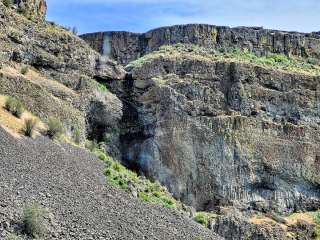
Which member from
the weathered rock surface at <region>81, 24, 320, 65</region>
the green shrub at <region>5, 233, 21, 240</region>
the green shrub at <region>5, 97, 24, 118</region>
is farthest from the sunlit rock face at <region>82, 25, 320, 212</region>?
the green shrub at <region>5, 233, 21, 240</region>

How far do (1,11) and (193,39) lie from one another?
16436mm

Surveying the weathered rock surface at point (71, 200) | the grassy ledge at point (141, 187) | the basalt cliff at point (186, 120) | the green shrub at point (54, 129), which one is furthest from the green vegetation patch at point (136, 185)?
the green shrub at point (54, 129)

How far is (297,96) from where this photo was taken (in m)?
48.9

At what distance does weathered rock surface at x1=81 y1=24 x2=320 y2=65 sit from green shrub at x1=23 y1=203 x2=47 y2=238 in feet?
97.6

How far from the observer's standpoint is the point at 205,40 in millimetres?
53469

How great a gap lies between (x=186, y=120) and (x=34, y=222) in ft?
70.8

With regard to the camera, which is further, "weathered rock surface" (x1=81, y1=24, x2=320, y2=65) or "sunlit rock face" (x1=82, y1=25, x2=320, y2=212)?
"weathered rock surface" (x1=81, y1=24, x2=320, y2=65)

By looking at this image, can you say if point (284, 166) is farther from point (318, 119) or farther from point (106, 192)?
point (106, 192)

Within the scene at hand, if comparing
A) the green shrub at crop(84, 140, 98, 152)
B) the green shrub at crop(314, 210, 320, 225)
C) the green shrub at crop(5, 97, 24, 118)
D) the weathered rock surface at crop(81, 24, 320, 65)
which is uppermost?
the weathered rock surface at crop(81, 24, 320, 65)

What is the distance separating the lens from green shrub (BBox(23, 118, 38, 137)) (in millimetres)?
32438

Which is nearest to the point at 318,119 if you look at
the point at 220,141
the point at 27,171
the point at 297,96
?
the point at 297,96

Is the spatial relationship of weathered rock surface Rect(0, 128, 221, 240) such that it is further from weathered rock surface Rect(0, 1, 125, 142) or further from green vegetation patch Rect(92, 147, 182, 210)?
weathered rock surface Rect(0, 1, 125, 142)

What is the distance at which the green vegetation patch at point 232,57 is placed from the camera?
162 ft

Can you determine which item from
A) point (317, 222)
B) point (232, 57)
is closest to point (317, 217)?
point (317, 222)
